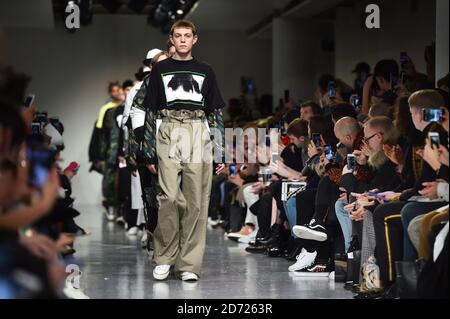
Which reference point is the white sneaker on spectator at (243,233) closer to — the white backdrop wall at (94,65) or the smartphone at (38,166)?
the white backdrop wall at (94,65)

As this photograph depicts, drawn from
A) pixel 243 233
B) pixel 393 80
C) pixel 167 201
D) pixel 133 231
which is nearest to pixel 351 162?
pixel 167 201

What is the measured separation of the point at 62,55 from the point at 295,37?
249 centimetres

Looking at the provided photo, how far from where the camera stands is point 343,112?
5789 millimetres

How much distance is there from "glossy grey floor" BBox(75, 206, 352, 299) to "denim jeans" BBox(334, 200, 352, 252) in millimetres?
230

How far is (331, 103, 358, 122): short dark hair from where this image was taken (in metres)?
5.77

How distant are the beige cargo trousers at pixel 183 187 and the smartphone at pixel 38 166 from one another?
80.9 inches

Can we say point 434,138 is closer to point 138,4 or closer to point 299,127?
point 299,127

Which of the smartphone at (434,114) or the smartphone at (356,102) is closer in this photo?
the smartphone at (434,114)

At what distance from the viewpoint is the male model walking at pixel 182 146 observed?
202 inches

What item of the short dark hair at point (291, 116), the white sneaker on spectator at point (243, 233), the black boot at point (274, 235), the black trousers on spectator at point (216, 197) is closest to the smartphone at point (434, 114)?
the black boot at point (274, 235)

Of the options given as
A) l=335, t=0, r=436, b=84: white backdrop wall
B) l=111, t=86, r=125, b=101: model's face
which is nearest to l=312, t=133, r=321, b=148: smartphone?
l=335, t=0, r=436, b=84: white backdrop wall

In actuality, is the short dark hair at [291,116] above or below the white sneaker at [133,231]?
above

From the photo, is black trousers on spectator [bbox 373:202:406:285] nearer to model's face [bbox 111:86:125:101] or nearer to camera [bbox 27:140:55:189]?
camera [bbox 27:140:55:189]
